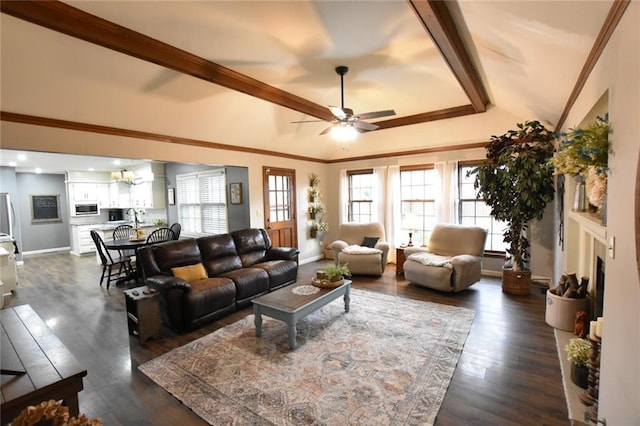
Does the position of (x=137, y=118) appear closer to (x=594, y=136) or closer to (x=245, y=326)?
(x=245, y=326)

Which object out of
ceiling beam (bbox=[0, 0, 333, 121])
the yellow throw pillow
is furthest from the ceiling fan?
the yellow throw pillow

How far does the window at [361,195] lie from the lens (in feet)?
22.6

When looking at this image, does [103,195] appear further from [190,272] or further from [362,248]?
[362,248]

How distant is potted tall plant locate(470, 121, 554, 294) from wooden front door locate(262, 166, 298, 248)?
12.1 feet

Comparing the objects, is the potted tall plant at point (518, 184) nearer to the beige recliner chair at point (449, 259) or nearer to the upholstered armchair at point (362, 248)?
the beige recliner chair at point (449, 259)

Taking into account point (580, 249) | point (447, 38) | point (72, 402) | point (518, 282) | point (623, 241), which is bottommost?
point (518, 282)

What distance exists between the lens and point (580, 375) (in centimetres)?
225

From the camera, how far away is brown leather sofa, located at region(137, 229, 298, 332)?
3.35 metres

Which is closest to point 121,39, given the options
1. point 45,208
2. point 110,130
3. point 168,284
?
point 110,130

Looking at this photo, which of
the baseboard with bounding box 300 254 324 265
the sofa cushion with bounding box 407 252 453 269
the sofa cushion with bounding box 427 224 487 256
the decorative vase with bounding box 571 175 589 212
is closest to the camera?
the decorative vase with bounding box 571 175 589 212

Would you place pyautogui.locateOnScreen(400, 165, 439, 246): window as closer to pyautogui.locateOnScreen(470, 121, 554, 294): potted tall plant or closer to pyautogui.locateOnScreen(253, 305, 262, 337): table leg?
pyautogui.locateOnScreen(470, 121, 554, 294): potted tall plant

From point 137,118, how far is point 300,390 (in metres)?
3.72

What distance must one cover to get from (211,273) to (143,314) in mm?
1144

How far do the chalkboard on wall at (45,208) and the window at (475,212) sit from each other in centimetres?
1092
